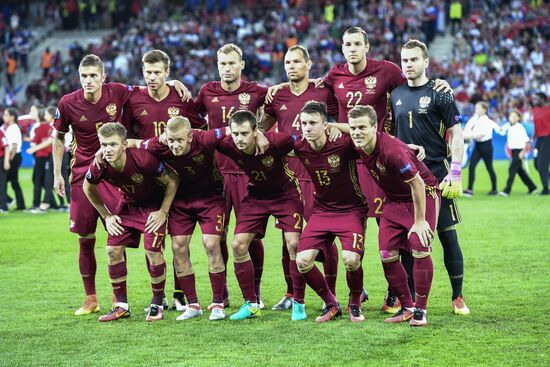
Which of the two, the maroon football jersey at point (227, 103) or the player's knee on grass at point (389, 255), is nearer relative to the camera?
the player's knee on grass at point (389, 255)

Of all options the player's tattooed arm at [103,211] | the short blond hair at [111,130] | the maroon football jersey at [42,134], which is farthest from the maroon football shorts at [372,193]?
the maroon football jersey at [42,134]

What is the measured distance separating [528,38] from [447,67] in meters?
3.60

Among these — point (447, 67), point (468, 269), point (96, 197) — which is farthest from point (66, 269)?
point (447, 67)

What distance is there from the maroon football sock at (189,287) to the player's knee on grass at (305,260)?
1156 millimetres

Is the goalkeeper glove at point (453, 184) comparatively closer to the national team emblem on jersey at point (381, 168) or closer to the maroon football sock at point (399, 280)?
the national team emblem on jersey at point (381, 168)

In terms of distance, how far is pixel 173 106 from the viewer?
9.49 metres

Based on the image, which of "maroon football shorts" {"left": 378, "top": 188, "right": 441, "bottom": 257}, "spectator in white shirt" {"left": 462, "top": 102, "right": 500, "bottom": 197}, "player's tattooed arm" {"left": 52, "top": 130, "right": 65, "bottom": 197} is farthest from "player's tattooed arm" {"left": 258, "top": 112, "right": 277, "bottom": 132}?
"spectator in white shirt" {"left": 462, "top": 102, "right": 500, "bottom": 197}

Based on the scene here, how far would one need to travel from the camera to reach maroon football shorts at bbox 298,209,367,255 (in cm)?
852

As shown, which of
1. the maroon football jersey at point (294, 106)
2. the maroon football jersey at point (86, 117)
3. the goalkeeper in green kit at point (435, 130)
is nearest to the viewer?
the goalkeeper in green kit at point (435, 130)

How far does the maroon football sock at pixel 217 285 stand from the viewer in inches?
353

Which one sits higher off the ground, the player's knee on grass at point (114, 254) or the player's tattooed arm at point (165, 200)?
the player's tattooed arm at point (165, 200)

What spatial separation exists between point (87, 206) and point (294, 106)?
91.3 inches

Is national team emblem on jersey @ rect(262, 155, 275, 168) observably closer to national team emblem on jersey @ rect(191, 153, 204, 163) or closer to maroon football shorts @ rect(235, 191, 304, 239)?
maroon football shorts @ rect(235, 191, 304, 239)

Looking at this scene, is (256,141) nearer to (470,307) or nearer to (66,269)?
(470,307)
